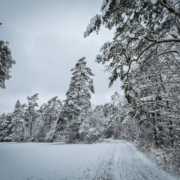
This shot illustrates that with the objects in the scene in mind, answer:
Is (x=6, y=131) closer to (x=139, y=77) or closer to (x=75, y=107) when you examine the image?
(x=75, y=107)

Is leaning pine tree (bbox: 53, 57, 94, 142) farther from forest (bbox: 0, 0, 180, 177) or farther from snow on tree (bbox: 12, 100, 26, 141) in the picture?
snow on tree (bbox: 12, 100, 26, 141)

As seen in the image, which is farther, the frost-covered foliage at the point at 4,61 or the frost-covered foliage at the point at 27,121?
the frost-covered foliage at the point at 27,121

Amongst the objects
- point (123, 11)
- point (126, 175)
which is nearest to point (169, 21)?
point (123, 11)

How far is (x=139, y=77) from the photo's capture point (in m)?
6.32

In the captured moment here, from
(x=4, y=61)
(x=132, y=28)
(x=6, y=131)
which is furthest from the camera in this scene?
(x=6, y=131)

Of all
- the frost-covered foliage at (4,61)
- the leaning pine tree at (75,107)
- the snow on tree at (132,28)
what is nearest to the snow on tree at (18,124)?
the leaning pine tree at (75,107)

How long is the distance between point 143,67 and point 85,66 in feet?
58.2

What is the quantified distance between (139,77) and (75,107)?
48.2 ft

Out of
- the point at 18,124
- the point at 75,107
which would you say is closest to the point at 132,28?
the point at 75,107

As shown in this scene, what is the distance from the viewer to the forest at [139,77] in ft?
14.1

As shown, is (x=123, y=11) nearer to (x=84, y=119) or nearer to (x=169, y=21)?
(x=169, y=21)

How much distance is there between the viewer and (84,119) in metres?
20.1

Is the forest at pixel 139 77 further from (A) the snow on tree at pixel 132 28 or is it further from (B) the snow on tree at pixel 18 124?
(B) the snow on tree at pixel 18 124

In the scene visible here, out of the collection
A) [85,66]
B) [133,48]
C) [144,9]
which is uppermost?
[85,66]
